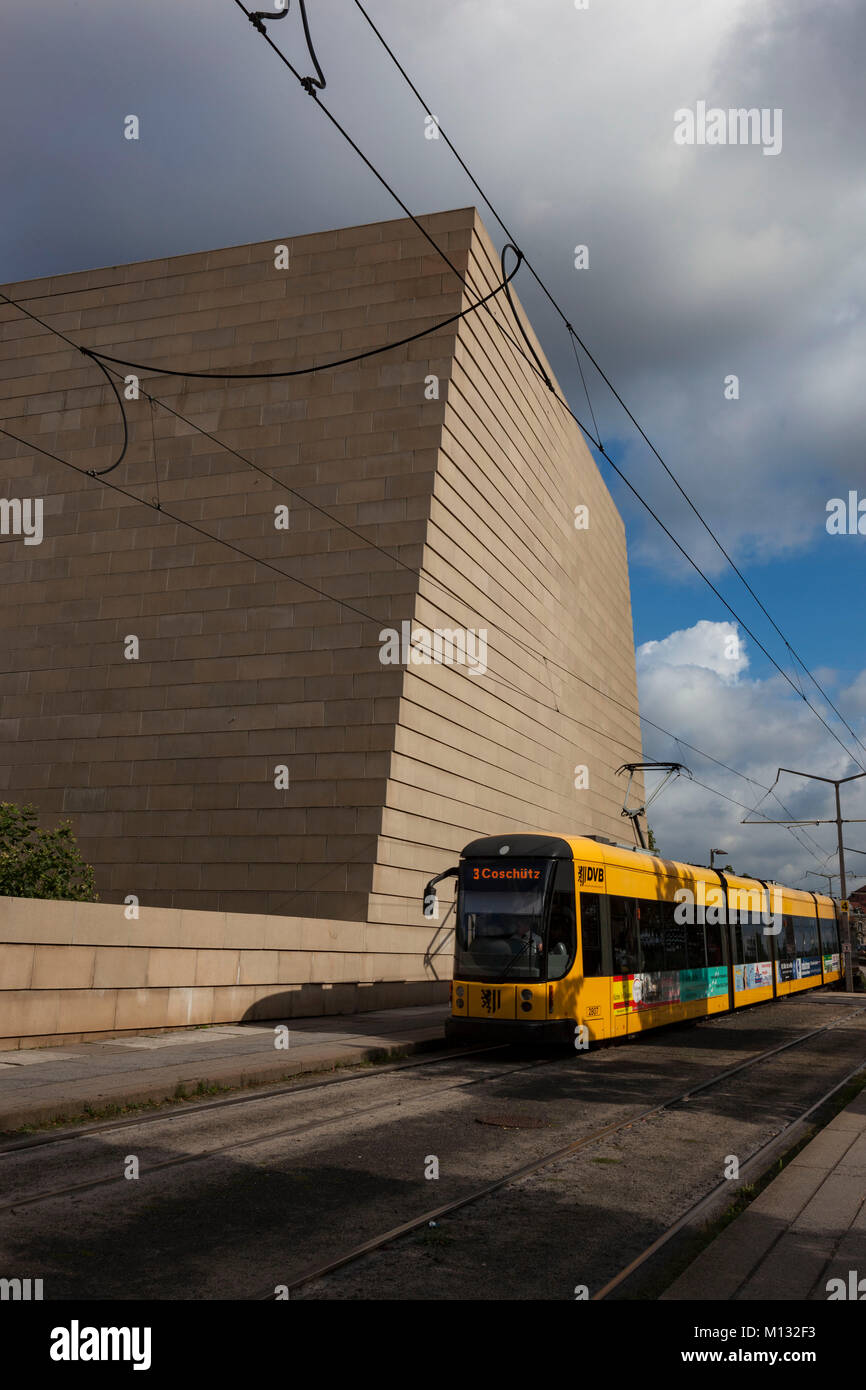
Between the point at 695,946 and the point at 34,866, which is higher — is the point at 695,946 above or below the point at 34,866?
below

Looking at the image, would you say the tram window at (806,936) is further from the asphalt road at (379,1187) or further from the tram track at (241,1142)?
the tram track at (241,1142)

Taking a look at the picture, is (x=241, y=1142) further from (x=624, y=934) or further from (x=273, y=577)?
(x=273, y=577)

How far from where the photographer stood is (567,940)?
14688 millimetres

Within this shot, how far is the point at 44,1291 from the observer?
4.77 m

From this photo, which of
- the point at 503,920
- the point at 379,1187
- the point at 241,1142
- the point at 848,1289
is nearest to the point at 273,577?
the point at 503,920

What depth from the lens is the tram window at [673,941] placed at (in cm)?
1855

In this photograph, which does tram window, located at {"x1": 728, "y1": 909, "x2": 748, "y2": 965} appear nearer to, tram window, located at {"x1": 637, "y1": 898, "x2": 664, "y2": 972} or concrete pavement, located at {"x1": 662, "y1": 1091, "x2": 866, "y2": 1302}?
tram window, located at {"x1": 637, "y1": 898, "x2": 664, "y2": 972}

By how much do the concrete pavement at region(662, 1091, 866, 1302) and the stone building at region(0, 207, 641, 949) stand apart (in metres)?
17.3

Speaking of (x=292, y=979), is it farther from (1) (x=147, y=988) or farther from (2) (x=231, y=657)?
(2) (x=231, y=657)

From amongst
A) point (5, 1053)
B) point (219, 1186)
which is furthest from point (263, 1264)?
point (5, 1053)

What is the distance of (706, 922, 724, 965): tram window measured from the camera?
21.3 meters

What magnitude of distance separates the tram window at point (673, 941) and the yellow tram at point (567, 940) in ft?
0.06

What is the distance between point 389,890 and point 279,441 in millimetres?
12896

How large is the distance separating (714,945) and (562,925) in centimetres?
850
